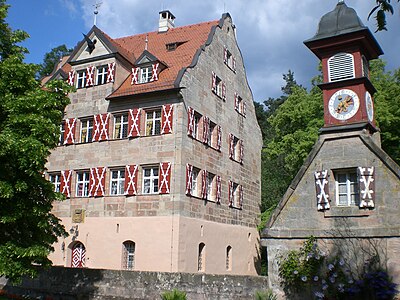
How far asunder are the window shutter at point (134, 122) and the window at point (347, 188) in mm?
10234

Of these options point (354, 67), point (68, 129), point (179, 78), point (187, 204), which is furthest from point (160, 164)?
point (354, 67)

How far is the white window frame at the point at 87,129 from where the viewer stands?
2250cm

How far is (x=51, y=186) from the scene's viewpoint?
12.4 meters

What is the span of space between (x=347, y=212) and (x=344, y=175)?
111 centimetres

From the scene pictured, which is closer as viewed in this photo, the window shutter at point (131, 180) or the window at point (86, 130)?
the window shutter at point (131, 180)

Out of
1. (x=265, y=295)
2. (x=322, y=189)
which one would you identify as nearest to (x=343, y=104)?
(x=322, y=189)

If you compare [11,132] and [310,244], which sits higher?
[11,132]

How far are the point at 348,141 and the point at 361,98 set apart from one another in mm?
1367

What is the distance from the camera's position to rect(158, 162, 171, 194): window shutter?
19516mm

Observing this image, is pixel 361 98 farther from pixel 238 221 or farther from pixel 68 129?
pixel 68 129

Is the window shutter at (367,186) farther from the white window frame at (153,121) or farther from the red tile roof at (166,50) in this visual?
the white window frame at (153,121)

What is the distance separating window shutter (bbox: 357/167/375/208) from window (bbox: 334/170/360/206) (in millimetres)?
353

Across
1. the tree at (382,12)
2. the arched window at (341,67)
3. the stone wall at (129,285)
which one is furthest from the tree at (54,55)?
the tree at (382,12)

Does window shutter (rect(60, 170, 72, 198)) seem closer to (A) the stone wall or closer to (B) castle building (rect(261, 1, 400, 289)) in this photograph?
(A) the stone wall
